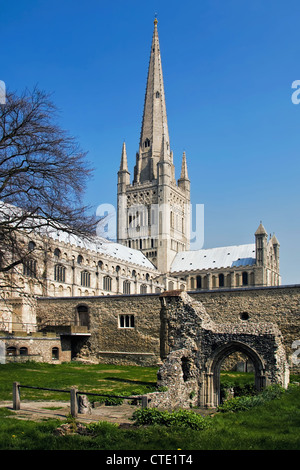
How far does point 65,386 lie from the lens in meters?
21.2

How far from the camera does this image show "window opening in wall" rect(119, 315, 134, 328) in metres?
33.2

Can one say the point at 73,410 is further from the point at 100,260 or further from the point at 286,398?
the point at 100,260

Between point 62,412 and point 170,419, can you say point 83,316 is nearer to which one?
point 62,412

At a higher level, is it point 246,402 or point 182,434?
point 182,434

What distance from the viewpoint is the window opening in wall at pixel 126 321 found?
33156 mm

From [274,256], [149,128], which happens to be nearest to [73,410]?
[274,256]

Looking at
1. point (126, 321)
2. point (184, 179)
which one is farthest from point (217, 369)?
→ point (184, 179)

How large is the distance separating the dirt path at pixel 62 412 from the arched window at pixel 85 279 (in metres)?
44.8

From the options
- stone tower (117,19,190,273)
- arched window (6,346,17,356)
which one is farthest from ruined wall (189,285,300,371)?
stone tower (117,19,190,273)

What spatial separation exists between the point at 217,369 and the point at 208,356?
0.73 m

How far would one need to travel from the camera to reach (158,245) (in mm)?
90625

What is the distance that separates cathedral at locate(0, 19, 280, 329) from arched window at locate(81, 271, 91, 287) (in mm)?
77

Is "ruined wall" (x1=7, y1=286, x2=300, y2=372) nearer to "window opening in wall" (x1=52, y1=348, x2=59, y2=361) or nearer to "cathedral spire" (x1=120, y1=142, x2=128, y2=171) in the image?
"window opening in wall" (x1=52, y1=348, x2=59, y2=361)

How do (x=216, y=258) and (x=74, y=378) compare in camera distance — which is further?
(x=216, y=258)
